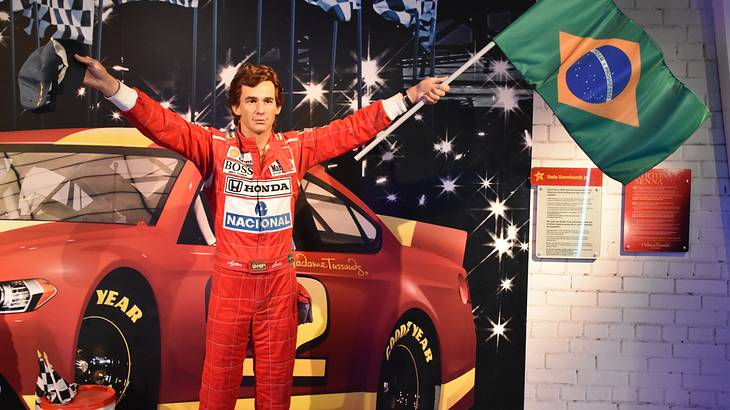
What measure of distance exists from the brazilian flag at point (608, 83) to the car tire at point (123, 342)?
6.31ft

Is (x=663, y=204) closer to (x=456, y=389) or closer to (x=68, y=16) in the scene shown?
(x=456, y=389)

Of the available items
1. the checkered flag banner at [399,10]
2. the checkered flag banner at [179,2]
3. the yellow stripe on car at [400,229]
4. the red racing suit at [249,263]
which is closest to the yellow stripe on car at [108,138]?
the checkered flag banner at [179,2]

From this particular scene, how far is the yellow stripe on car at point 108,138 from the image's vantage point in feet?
9.29

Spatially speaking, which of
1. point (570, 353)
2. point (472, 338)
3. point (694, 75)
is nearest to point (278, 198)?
point (472, 338)

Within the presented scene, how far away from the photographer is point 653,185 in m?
3.01

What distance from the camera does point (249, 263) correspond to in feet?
7.17

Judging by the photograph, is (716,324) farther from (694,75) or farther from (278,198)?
(278,198)

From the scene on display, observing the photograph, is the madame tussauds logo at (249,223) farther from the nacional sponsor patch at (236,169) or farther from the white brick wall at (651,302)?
the white brick wall at (651,302)

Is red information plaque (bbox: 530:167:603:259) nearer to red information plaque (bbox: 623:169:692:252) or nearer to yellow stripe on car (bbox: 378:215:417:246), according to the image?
red information plaque (bbox: 623:169:692:252)

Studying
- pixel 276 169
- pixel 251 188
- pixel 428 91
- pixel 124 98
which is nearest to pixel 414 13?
pixel 428 91

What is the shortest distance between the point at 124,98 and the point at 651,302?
2663 millimetres

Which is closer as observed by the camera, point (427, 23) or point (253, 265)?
point (253, 265)

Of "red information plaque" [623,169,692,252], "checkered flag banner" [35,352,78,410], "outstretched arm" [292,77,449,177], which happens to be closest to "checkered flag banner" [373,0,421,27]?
"outstretched arm" [292,77,449,177]

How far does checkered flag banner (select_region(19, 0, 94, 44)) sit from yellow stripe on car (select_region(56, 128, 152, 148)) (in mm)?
478
